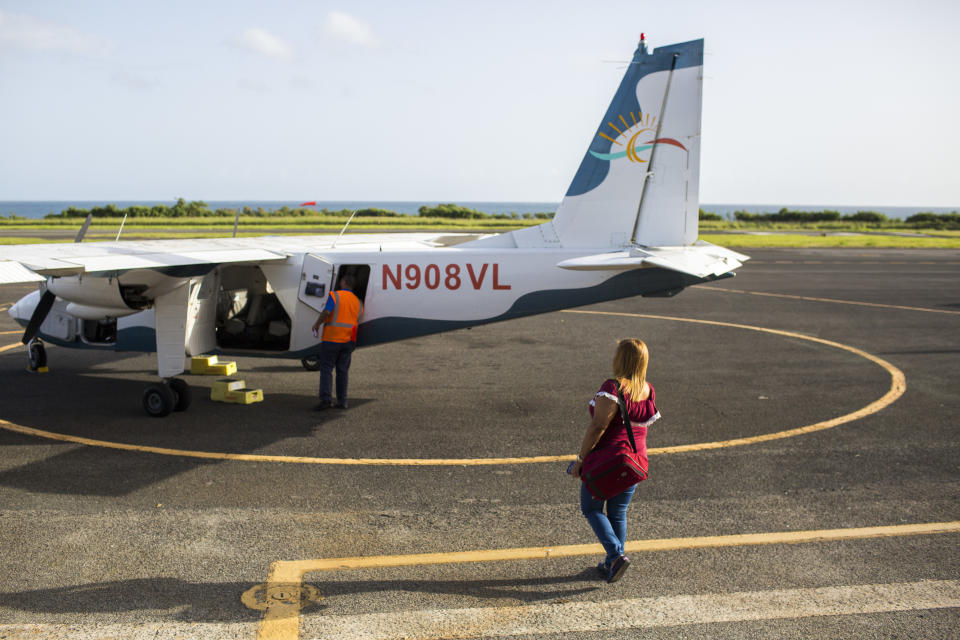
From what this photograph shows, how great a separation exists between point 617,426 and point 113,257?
8223 millimetres

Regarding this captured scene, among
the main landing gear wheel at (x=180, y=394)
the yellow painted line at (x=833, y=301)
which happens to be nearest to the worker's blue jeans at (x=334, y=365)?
the main landing gear wheel at (x=180, y=394)

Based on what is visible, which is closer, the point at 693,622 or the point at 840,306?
the point at 693,622

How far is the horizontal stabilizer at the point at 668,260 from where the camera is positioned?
35.0 feet

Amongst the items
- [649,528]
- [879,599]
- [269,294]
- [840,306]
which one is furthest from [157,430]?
[840,306]

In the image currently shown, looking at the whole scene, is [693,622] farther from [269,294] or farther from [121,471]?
[269,294]

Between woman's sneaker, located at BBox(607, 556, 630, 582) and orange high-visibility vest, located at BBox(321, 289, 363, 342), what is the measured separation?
264 inches

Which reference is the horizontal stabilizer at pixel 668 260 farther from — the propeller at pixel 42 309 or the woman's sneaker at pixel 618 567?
the propeller at pixel 42 309

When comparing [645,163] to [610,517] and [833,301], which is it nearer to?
[610,517]

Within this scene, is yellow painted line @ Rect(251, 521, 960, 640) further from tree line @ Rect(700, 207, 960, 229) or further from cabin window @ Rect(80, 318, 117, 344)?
tree line @ Rect(700, 207, 960, 229)

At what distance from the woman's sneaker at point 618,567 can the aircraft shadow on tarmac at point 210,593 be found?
177 mm

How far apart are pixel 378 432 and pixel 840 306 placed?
18272mm

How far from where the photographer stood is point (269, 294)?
13.4m

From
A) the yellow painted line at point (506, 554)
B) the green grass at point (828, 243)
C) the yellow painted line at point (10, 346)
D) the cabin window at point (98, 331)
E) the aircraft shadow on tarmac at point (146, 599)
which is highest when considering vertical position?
the green grass at point (828, 243)

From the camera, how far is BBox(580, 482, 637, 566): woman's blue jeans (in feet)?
21.3
